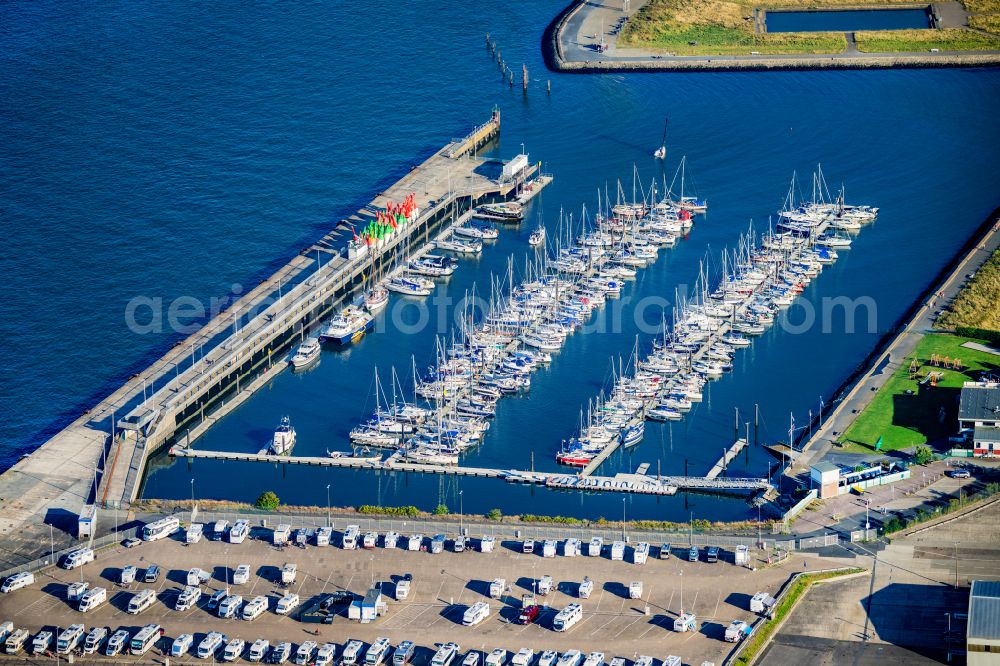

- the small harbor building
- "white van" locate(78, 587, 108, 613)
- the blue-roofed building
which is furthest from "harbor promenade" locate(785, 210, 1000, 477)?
"white van" locate(78, 587, 108, 613)

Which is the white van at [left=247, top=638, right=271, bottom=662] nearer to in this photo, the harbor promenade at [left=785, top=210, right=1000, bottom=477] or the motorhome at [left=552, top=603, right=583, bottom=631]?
the motorhome at [left=552, top=603, right=583, bottom=631]

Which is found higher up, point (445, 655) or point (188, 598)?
point (188, 598)

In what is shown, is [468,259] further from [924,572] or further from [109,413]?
[924,572]

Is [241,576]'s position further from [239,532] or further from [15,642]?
[15,642]

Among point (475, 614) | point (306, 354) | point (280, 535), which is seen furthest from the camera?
point (306, 354)

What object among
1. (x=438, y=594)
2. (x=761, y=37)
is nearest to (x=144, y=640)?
(x=438, y=594)

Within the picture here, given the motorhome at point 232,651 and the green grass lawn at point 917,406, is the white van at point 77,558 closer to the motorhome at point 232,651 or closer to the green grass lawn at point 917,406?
the motorhome at point 232,651

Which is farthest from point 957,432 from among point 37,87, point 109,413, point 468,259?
point 37,87
